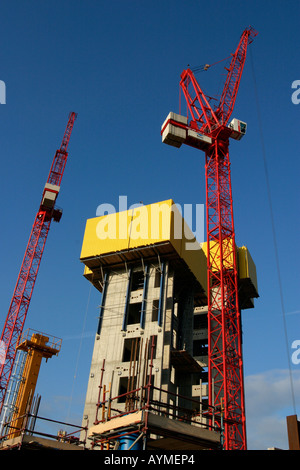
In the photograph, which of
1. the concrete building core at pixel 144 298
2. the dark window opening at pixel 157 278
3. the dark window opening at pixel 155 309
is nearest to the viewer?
the concrete building core at pixel 144 298

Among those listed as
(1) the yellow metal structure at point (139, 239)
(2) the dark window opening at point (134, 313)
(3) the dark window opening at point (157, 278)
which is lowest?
(2) the dark window opening at point (134, 313)

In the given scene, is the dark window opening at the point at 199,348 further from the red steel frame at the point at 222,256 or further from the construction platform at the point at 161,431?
the construction platform at the point at 161,431

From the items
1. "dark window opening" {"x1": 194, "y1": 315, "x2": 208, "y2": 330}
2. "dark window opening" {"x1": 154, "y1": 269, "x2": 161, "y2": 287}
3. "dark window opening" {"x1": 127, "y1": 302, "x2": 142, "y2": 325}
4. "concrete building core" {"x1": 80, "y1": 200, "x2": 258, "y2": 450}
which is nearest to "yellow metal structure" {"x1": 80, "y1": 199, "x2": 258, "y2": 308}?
"concrete building core" {"x1": 80, "y1": 200, "x2": 258, "y2": 450}

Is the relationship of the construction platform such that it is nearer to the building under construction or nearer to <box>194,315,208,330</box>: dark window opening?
the building under construction

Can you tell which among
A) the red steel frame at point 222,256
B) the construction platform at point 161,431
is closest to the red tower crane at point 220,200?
the red steel frame at point 222,256

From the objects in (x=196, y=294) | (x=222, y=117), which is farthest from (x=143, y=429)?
(x=222, y=117)

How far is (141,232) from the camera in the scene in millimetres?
60781

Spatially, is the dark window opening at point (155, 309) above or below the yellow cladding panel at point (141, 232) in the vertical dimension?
below

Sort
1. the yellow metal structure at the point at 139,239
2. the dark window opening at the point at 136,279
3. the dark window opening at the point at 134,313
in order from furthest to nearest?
the dark window opening at the point at 136,279 < the dark window opening at the point at 134,313 < the yellow metal structure at the point at 139,239

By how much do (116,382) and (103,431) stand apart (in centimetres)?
2968

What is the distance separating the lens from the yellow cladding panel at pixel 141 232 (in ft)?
196

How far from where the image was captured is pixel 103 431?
25.5 meters

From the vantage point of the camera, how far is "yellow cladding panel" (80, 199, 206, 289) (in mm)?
59875
